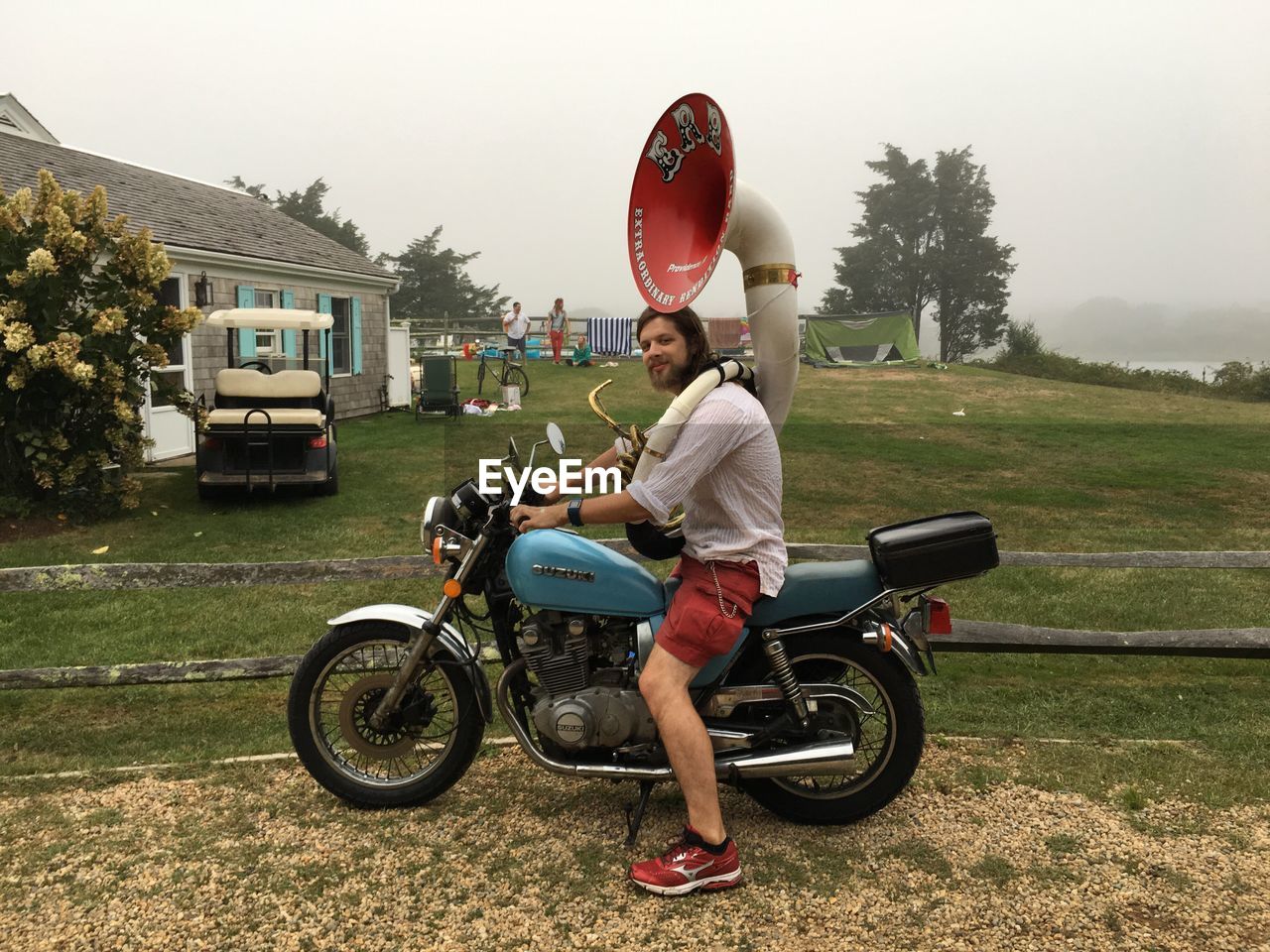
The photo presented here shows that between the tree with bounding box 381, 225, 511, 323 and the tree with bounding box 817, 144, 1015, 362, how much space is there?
1930 cm

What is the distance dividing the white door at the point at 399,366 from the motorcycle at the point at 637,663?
52.1 feet

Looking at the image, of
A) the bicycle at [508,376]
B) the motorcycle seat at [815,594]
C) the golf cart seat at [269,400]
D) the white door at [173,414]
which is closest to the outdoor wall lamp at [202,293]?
the white door at [173,414]

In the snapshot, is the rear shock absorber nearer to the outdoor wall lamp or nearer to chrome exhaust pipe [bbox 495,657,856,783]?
chrome exhaust pipe [bbox 495,657,856,783]

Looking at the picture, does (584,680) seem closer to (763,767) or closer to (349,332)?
(763,767)

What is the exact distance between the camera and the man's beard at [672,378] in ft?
9.73

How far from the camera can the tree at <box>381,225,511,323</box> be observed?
46.7m

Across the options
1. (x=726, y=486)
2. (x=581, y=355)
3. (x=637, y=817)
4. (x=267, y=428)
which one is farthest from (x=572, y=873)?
(x=581, y=355)

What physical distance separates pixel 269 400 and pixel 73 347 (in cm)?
Result: 230

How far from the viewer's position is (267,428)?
970 cm

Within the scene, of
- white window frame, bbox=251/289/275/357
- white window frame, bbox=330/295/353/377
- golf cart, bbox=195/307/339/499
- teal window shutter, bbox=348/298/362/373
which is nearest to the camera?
golf cart, bbox=195/307/339/499

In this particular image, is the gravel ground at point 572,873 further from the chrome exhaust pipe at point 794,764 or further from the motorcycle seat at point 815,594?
the motorcycle seat at point 815,594

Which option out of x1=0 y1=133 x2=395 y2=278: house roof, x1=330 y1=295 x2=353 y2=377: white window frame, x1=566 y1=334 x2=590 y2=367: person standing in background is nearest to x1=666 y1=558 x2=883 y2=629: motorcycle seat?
x1=0 y1=133 x2=395 y2=278: house roof

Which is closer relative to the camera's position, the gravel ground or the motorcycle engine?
the gravel ground

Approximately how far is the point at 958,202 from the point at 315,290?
111ft
